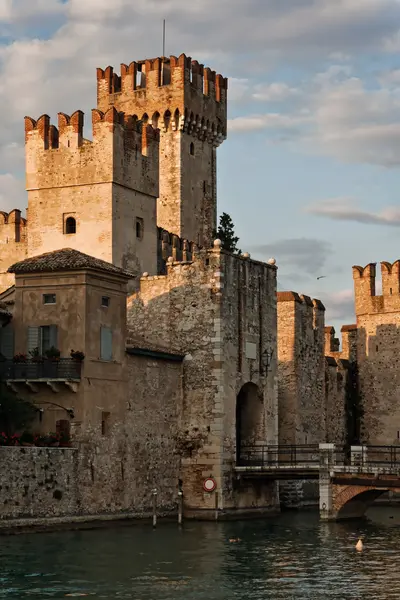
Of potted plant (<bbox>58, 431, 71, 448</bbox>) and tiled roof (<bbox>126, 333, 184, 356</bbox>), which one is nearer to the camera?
potted plant (<bbox>58, 431, 71, 448</bbox>)

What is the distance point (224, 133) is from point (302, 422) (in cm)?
1837

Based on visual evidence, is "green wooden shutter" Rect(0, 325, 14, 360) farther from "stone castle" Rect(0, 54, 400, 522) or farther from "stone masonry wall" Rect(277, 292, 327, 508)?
"stone masonry wall" Rect(277, 292, 327, 508)

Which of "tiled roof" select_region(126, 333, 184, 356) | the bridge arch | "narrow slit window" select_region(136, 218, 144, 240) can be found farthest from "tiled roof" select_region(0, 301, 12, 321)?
the bridge arch

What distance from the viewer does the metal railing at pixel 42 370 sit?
40.7m

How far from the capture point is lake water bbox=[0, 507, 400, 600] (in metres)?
28.4

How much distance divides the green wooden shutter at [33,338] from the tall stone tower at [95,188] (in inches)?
322

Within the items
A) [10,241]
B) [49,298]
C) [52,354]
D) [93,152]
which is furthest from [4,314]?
[10,241]

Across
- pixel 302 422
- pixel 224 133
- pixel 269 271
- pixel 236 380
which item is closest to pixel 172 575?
pixel 236 380

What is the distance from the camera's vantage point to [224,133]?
66875 mm

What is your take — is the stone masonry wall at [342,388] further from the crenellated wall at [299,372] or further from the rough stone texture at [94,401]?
the rough stone texture at [94,401]

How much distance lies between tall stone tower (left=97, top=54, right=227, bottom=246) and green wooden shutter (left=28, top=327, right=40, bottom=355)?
69.5 ft

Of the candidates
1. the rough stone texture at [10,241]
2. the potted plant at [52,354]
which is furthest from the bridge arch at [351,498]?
the rough stone texture at [10,241]

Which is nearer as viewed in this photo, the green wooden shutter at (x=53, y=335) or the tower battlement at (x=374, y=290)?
the green wooden shutter at (x=53, y=335)

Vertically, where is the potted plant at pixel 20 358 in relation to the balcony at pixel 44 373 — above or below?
above
